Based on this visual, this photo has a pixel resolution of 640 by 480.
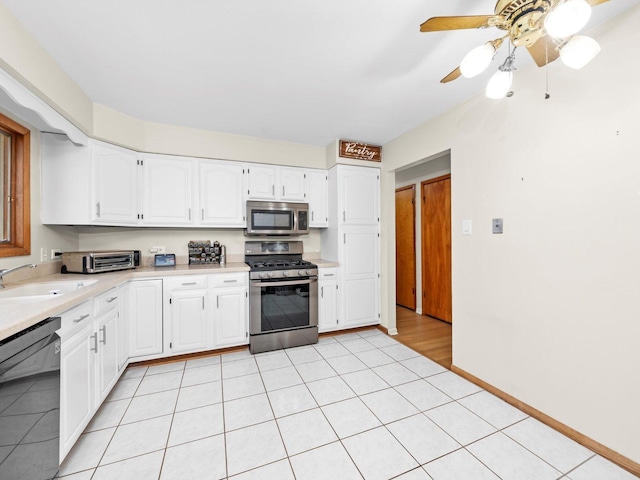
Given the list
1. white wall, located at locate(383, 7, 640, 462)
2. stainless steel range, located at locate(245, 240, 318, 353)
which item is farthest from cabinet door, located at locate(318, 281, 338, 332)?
white wall, located at locate(383, 7, 640, 462)

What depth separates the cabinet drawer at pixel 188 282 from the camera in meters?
2.62

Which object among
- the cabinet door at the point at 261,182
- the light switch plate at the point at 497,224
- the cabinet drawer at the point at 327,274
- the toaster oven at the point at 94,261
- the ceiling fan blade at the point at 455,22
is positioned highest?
the ceiling fan blade at the point at 455,22

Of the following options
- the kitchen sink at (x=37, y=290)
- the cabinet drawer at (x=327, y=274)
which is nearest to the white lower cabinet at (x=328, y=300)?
the cabinet drawer at (x=327, y=274)

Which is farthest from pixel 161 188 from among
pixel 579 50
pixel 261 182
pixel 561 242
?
pixel 561 242

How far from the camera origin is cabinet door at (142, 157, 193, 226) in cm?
284

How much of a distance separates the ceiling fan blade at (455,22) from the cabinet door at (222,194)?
8.11 ft

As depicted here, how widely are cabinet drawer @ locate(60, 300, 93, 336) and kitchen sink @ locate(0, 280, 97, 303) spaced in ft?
0.70

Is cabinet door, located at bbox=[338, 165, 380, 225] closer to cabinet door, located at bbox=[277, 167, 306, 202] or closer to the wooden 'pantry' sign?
the wooden 'pantry' sign

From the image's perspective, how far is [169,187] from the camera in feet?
9.57

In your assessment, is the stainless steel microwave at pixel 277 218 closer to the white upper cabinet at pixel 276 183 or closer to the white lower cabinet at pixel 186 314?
the white upper cabinet at pixel 276 183

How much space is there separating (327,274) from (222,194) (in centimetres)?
158

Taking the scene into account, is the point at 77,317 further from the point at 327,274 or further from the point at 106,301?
the point at 327,274

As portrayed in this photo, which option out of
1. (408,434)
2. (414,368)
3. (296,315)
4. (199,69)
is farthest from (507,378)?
(199,69)

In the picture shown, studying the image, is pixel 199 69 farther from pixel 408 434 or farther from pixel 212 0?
pixel 408 434
